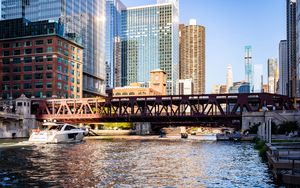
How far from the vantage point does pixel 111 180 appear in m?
34.7

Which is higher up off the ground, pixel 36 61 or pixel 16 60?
pixel 16 60

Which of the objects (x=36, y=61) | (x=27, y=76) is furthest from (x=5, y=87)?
(x=36, y=61)

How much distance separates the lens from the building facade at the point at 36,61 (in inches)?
7151

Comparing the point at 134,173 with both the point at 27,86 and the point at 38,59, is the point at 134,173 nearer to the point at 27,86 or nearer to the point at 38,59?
the point at 38,59

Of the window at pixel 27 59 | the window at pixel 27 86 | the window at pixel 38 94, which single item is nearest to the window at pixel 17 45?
the window at pixel 27 59

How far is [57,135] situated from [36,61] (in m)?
99.7

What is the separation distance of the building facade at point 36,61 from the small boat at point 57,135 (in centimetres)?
8227

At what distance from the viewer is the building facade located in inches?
7151

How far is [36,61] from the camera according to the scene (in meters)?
184

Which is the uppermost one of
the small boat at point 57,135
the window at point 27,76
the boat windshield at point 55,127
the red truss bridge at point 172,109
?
the window at point 27,76

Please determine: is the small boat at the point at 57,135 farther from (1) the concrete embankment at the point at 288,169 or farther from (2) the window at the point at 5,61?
(2) the window at the point at 5,61

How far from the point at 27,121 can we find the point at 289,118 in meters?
84.5

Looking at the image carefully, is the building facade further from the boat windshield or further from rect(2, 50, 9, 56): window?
the boat windshield

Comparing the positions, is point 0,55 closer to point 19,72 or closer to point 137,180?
point 19,72
